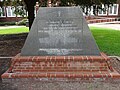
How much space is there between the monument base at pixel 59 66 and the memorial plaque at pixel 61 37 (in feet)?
1.00

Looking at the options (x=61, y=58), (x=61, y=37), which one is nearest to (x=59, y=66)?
(x=61, y=58)

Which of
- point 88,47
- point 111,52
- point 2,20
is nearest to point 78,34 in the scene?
point 88,47

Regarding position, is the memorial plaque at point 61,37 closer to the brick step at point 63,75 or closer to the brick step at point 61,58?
the brick step at point 61,58

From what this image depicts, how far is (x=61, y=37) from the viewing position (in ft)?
19.9

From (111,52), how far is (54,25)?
355 centimetres

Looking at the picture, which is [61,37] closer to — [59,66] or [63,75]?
[59,66]

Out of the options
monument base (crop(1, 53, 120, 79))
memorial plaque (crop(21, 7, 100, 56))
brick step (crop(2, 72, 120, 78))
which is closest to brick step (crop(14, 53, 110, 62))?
monument base (crop(1, 53, 120, 79))

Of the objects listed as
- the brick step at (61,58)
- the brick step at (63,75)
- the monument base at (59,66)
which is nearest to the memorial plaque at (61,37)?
the brick step at (61,58)

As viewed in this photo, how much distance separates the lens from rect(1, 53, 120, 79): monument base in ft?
18.6

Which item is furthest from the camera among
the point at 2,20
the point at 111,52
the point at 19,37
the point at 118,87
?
the point at 2,20

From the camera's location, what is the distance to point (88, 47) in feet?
19.7

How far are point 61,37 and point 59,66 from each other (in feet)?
2.63

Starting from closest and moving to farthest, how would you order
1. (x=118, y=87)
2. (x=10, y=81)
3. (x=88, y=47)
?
(x=118, y=87) < (x=10, y=81) < (x=88, y=47)

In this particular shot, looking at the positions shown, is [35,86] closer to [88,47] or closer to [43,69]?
[43,69]
